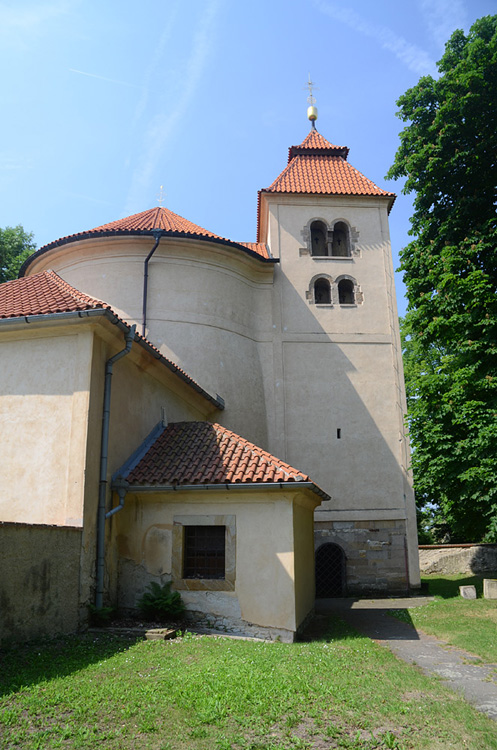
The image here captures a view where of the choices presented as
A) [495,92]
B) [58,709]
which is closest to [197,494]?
[58,709]

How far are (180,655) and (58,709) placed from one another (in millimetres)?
2605

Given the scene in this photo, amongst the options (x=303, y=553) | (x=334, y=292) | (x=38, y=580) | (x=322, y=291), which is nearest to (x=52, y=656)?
(x=38, y=580)

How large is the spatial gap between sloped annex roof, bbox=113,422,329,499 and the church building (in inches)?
2.0

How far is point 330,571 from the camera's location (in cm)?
1873

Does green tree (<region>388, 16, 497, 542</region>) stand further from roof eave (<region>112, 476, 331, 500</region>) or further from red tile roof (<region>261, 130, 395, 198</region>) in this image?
roof eave (<region>112, 476, 331, 500</region>)

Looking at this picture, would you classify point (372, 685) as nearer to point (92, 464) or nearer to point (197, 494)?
point (197, 494)

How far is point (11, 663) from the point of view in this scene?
22.3ft

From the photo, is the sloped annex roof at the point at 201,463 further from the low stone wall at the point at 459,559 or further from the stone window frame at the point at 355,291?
the low stone wall at the point at 459,559

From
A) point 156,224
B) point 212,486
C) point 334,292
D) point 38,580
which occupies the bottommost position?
point 38,580

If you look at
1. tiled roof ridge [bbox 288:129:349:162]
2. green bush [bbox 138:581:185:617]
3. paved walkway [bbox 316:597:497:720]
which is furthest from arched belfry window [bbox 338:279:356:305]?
green bush [bbox 138:581:185:617]

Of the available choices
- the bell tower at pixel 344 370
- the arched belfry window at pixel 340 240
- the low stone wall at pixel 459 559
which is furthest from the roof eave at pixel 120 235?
the low stone wall at pixel 459 559

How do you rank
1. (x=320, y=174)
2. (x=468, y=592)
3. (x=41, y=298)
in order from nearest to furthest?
(x=41, y=298) → (x=468, y=592) → (x=320, y=174)

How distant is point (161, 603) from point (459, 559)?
1830cm

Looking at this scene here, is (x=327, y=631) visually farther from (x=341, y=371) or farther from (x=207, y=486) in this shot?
(x=341, y=371)
